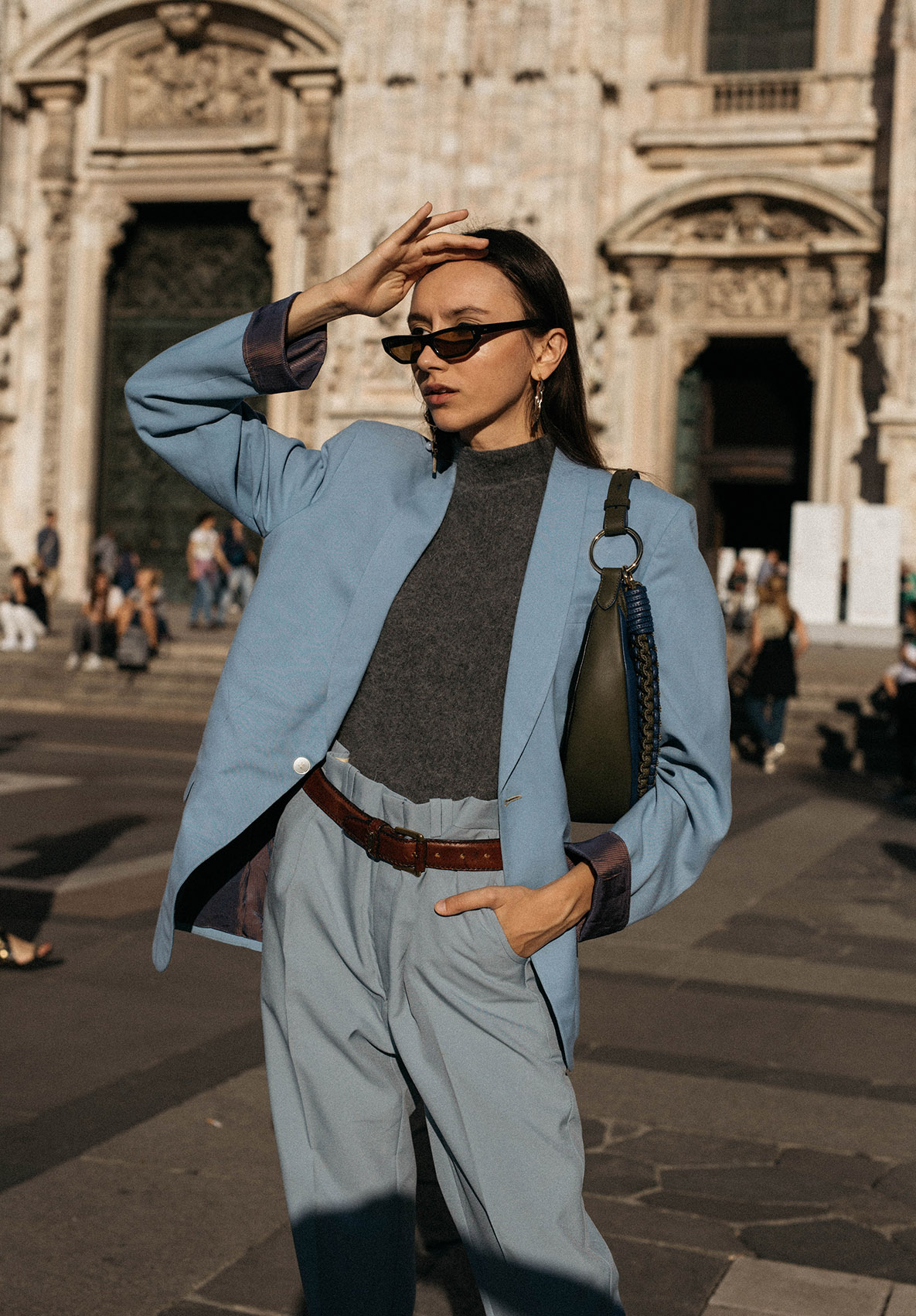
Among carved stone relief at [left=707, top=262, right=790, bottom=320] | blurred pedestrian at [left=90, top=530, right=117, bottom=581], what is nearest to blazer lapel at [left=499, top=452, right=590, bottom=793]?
blurred pedestrian at [left=90, top=530, right=117, bottom=581]

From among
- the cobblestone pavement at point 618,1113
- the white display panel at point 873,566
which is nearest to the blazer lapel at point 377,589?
the cobblestone pavement at point 618,1113

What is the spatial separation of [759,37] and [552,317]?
22261 millimetres

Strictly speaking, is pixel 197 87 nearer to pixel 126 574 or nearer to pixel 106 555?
pixel 106 555

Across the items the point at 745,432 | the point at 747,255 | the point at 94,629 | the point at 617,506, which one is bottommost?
A: the point at 94,629

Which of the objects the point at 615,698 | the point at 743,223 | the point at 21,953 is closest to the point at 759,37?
the point at 743,223

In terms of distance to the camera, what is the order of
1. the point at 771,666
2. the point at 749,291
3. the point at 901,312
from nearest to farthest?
the point at 771,666 → the point at 901,312 → the point at 749,291

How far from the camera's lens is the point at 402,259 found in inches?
84.0

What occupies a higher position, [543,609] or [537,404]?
[537,404]

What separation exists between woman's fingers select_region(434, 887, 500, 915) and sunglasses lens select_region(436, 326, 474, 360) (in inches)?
28.6

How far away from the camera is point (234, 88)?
924 inches

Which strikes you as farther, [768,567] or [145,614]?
[768,567]

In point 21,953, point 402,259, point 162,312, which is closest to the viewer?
point 402,259

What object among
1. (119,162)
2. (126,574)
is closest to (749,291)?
(119,162)

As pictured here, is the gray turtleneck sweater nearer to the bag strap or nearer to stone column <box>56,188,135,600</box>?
the bag strap
